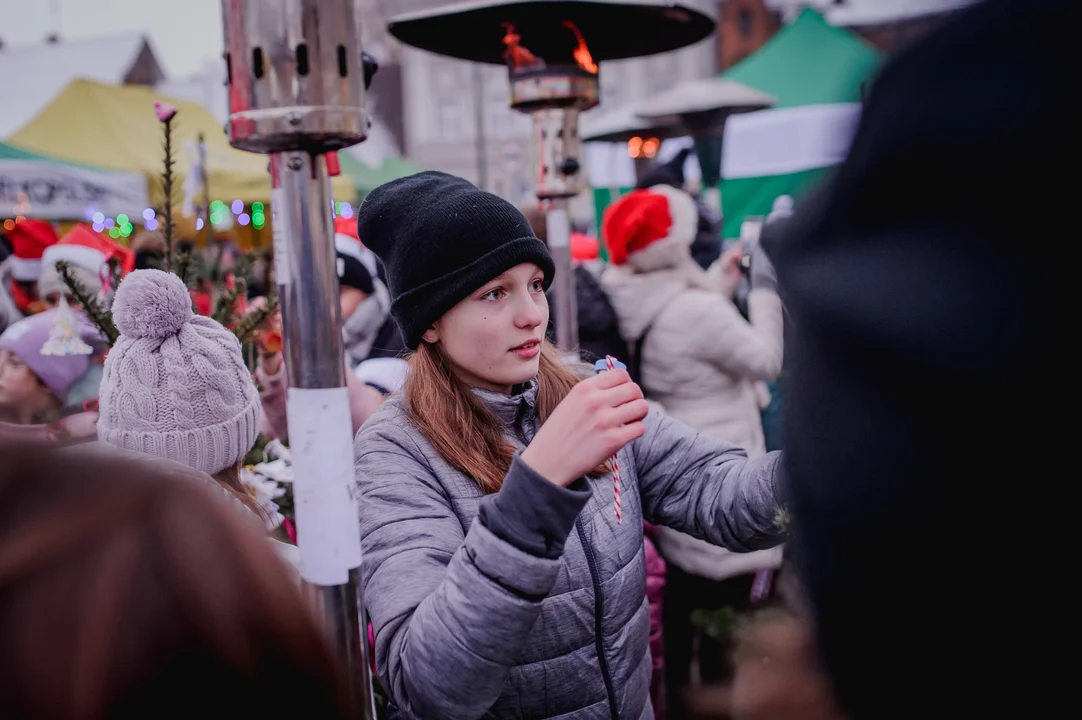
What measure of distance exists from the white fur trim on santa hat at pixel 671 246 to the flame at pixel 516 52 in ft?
4.12

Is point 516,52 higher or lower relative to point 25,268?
higher

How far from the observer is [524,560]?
4.15ft

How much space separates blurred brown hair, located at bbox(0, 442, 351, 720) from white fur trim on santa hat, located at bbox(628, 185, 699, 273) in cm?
338

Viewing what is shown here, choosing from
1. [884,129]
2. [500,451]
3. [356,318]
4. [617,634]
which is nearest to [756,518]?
[617,634]

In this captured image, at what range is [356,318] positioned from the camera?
176 inches

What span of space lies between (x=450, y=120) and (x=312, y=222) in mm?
39993

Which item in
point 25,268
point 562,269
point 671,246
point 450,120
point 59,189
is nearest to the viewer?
point 562,269

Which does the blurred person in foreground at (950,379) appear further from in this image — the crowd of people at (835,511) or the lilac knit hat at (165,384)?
the lilac knit hat at (165,384)

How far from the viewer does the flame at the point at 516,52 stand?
9.46ft

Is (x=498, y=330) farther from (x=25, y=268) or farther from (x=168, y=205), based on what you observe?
(x=25, y=268)

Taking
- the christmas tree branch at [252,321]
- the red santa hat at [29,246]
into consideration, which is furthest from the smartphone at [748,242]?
the red santa hat at [29,246]

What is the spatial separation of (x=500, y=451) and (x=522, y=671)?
1.37ft

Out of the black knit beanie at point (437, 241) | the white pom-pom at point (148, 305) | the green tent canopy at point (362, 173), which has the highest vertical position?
the black knit beanie at point (437, 241)

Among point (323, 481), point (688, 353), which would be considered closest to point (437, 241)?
point (323, 481)
